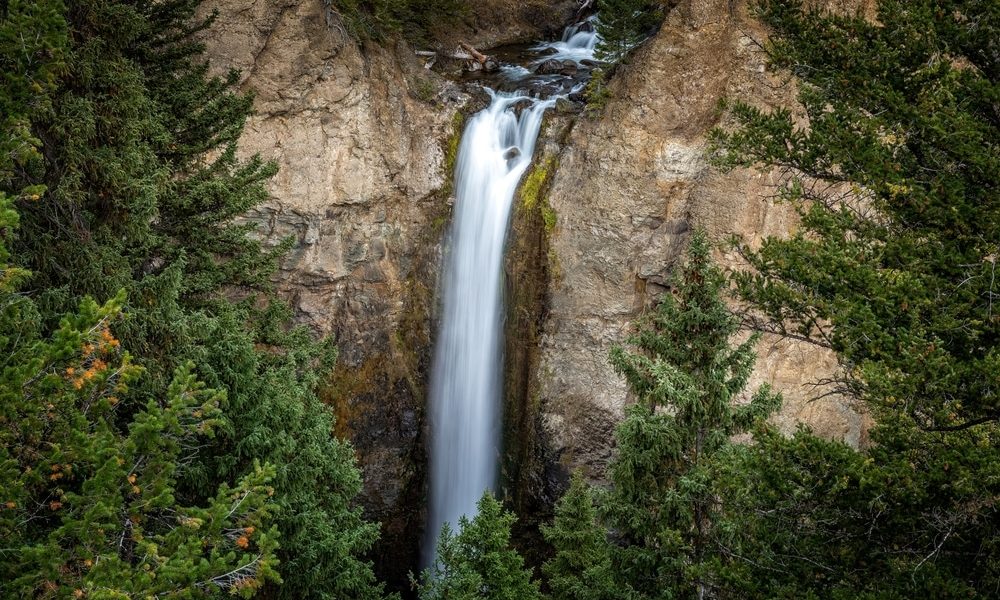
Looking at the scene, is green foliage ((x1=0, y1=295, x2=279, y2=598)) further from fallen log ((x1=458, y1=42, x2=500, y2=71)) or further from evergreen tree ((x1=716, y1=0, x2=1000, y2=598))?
fallen log ((x1=458, y1=42, x2=500, y2=71))

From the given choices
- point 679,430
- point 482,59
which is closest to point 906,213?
point 679,430

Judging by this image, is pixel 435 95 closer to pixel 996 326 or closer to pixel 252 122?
pixel 252 122

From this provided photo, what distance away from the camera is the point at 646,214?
16203 mm

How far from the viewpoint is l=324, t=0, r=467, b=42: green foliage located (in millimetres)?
17531

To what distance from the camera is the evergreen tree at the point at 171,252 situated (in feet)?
23.9

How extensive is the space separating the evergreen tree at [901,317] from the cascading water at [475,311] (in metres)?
10.5

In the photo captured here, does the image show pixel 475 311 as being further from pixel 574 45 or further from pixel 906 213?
pixel 906 213

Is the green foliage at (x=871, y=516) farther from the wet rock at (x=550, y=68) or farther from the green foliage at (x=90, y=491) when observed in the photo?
the wet rock at (x=550, y=68)

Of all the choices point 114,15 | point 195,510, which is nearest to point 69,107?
point 114,15

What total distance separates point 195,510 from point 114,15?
600cm

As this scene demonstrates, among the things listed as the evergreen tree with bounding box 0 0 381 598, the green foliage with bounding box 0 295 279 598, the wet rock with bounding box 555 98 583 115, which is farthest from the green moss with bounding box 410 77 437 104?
the green foliage with bounding box 0 295 279 598

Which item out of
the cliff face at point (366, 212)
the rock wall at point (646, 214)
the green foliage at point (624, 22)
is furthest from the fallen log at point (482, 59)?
the rock wall at point (646, 214)

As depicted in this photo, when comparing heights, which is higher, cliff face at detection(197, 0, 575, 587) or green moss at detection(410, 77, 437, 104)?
green moss at detection(410, 77, 437, 104)

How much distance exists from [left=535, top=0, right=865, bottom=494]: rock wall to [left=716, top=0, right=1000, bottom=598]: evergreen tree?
7688 millimetres
